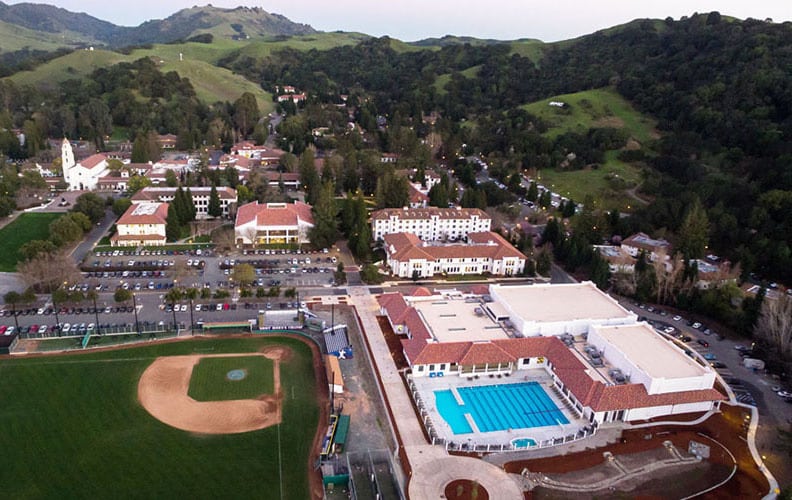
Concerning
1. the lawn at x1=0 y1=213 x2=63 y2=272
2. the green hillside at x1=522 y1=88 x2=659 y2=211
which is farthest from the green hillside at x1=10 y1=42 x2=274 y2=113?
the lawn at x1=0 y1=213 x2=63 y2=272

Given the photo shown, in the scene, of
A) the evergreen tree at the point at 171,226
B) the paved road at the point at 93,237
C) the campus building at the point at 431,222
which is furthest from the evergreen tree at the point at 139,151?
the campus building at the point at 431,222

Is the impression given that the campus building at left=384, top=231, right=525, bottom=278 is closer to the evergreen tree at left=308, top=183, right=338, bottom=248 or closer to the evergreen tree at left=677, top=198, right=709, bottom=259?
the evergreen tree at left=308, top=183, right=338, bottom=248

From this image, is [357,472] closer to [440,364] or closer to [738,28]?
[440,364]

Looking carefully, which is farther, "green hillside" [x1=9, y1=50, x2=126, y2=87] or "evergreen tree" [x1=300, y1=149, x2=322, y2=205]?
"green hillside" [x1=9, y1=50, x2=126, y2=87]

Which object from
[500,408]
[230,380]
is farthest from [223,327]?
[500,408]

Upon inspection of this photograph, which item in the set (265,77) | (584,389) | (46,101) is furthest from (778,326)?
(265,77)

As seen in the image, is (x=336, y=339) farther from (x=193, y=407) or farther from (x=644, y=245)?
(x=644, y=245)
